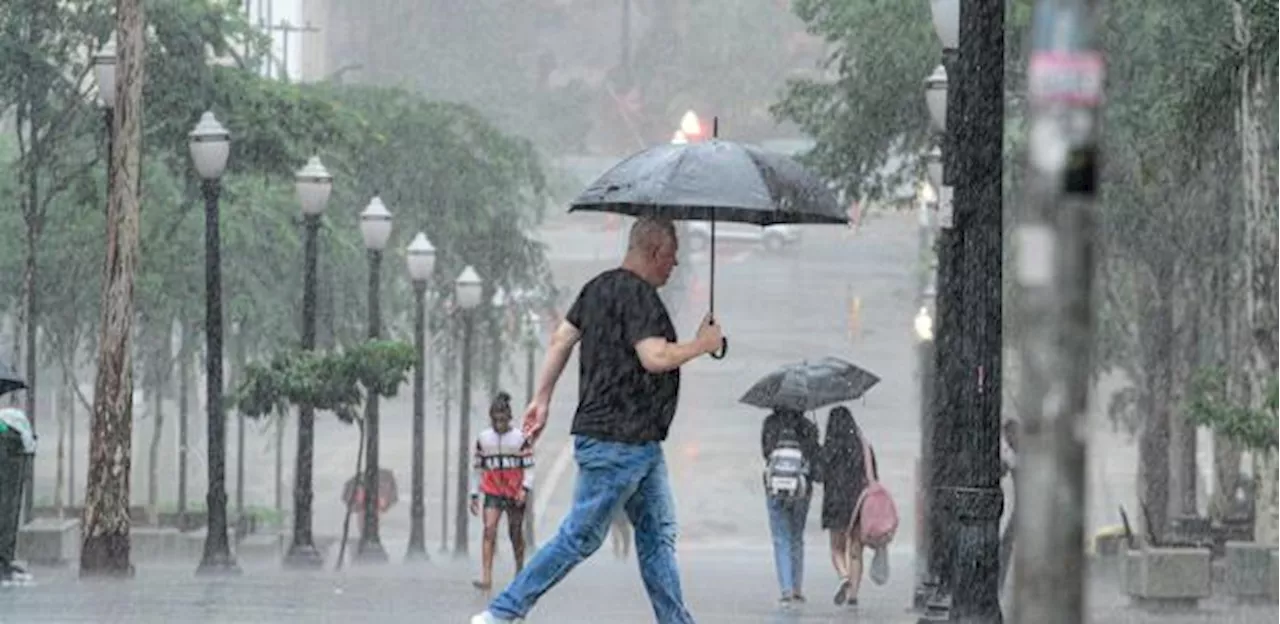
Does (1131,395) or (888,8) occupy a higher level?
(888,8)

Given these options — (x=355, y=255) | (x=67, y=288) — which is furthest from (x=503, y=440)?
(x=355, y=255)

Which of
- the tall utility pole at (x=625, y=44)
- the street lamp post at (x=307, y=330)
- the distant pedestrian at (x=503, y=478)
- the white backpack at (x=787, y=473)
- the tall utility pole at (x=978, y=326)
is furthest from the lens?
the tall utility pole at (x=625, y=44)

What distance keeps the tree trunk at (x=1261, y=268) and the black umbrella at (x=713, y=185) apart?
61.6 ft

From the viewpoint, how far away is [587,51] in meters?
148

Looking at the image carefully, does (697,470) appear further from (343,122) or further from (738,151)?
(738,151)

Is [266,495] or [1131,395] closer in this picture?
[1131,395]

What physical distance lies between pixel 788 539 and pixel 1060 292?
16.8 m

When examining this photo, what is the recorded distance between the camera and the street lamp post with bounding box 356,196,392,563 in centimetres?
4019

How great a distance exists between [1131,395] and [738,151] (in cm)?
4247

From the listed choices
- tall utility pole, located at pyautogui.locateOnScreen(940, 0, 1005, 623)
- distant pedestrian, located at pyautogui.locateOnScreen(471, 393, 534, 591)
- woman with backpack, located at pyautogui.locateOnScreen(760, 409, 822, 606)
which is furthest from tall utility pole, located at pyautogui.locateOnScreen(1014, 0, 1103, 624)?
distant pedestrian, located at pyautogui.locateOnScreen(471, 393, 534, 591)

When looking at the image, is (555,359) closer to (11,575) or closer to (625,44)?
(11,575)

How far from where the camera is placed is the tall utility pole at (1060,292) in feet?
25.5

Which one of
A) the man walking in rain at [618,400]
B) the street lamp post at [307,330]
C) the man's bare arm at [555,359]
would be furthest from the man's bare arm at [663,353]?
the street lamp post at [307,330]

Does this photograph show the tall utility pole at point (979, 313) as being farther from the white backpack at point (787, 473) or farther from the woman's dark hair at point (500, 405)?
the woman's dark hair at point (500, 405)
